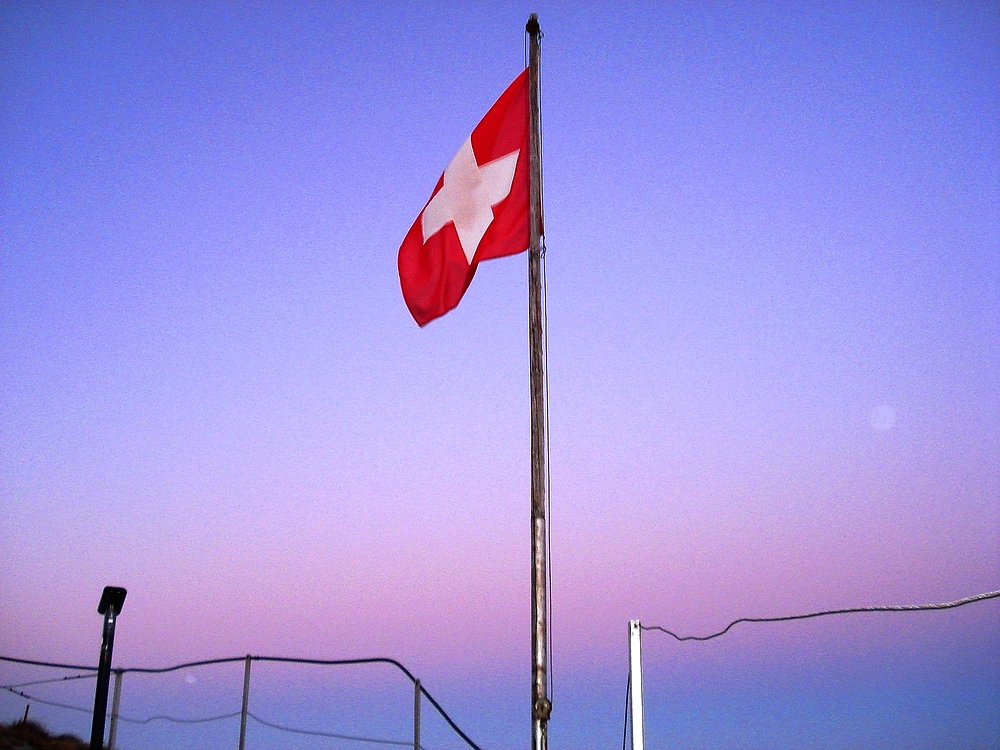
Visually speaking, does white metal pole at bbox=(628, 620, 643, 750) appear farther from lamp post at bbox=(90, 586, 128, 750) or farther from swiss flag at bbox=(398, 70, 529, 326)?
lamp post at bbox=(90, 586, 128, 750)

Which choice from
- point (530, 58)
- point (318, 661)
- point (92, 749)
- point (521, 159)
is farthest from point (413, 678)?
point (530, 58)

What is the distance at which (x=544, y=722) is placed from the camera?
17.2 ft

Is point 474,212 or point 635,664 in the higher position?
point 474,212

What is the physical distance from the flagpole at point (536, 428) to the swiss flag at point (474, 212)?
0.25 m

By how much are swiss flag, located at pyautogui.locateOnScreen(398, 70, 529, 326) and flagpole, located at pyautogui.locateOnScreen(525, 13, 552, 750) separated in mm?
246

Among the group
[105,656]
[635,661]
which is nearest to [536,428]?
[635,661]

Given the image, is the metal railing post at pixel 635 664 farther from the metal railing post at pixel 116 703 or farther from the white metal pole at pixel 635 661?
the metal railing post at pixel 116 703

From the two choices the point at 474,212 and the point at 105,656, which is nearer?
the point at 105,656

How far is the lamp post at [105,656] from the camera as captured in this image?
6250 mm

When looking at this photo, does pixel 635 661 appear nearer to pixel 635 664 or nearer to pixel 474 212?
pixel 635 664

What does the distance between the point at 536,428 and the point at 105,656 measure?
326 centimetres

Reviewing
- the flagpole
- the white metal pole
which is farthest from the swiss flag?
the white metal pole

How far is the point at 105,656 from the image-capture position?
625 cm

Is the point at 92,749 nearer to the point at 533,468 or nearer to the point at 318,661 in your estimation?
the point at 318,661
